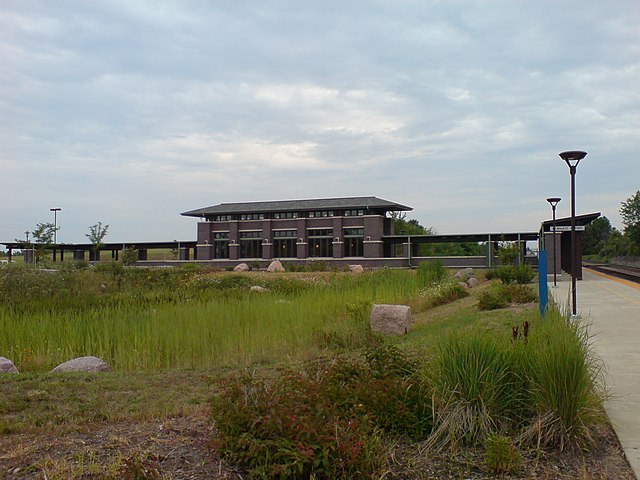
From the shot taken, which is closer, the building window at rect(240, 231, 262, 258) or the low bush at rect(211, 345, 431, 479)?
the low bush at rect(211, 345, 431, 479)

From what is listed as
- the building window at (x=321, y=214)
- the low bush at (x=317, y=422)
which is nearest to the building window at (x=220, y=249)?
the building window at (x=321, y=214)

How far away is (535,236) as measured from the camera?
44938mm

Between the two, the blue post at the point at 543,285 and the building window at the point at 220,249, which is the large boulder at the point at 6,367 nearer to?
the blue post at the point at 543,285

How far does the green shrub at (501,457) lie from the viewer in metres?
4.14

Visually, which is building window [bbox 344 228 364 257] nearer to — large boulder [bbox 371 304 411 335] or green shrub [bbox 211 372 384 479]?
large boulder [bbox 371 304 411 335]

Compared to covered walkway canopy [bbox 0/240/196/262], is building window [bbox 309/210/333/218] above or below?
above

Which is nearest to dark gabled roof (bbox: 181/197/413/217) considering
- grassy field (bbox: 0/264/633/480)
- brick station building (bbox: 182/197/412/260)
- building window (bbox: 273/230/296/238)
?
brick station building (bbox: 182/197/412/260)

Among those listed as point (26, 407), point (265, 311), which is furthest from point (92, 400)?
point (265, 311)

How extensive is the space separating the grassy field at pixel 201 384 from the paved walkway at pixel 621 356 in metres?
0.21

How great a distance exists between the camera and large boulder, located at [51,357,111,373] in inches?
321

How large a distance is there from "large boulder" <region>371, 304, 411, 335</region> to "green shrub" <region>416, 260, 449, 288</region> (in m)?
10.3

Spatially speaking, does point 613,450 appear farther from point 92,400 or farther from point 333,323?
point 333,323

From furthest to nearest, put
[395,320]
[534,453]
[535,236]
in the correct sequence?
[535,236] < [395,320] < [534,453]

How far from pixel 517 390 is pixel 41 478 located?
370cm
